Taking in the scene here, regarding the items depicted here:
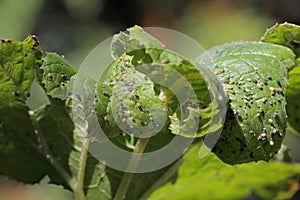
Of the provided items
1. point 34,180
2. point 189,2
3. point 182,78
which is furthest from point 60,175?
point 189,2

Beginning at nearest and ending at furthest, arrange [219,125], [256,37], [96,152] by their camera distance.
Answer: [219,125]
[96,152]
[256,37]

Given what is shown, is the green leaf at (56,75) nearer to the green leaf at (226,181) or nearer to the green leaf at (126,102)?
the green leaf at (126,102)

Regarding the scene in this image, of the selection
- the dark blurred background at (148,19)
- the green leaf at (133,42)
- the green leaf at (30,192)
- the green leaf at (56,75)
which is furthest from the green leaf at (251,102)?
the dark blurred background at (148,19)

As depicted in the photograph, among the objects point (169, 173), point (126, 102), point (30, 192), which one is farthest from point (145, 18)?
point (126, 102)

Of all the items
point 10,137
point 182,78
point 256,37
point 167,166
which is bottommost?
point 256,37

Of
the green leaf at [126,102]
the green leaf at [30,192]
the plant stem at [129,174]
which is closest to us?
the green leaf at [126,102]

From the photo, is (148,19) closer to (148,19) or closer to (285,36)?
(148,19)

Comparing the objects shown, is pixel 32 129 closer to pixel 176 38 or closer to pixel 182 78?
pixel 182 78
